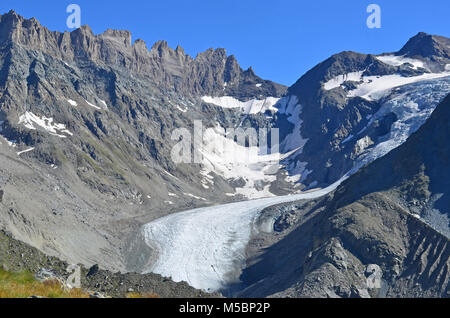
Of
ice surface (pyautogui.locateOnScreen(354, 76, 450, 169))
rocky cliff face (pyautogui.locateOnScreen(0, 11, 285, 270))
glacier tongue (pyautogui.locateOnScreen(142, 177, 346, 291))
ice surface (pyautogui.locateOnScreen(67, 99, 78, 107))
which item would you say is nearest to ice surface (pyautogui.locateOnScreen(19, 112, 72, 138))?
rocky cliff face (pyautogui.locateOnScreen(0, 11, 285, 270))

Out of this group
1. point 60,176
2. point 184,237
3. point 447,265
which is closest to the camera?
point 447,265

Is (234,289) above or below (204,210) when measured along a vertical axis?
below

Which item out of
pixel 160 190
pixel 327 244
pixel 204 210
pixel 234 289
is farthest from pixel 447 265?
pixel 160 190

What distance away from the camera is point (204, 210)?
136250 mm

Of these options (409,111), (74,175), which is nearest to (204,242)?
(74,175)

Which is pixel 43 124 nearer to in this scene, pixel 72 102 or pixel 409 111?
pixel 72 102

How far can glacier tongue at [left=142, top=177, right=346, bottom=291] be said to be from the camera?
89062mm

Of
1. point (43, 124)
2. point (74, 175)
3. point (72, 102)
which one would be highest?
point (72, 102)

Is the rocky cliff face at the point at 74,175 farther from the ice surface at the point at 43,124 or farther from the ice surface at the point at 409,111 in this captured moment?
the ice surface at the point at 409,111

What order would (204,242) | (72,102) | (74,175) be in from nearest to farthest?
(204,242), (74,175), (72,102)

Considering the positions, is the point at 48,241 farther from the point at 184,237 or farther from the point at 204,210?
the point at 204,210

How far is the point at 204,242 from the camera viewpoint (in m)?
105
